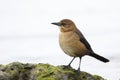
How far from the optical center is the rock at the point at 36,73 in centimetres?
824

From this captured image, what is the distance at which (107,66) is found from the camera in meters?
12.4

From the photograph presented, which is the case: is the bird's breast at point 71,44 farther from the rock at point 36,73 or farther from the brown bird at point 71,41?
the rock at point 36,73

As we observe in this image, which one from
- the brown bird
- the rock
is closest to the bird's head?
the brown bird

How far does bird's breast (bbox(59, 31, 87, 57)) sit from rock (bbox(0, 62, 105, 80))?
0.60m

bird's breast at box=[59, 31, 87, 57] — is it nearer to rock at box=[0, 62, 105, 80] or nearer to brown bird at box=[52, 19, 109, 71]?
brown bird at box=[52, 19, 109, 71]

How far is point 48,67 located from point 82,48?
1071 millimetres

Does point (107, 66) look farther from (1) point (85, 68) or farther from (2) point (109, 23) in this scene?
(2) point (109, 23)

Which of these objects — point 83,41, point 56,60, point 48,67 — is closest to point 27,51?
point 56,60

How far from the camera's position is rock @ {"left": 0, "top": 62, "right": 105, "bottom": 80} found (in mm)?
8242

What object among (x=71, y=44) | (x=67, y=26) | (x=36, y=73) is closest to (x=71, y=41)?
(x=71, y=44)

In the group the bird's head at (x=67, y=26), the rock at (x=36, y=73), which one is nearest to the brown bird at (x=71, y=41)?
the bird's head at (x=67, y=26)

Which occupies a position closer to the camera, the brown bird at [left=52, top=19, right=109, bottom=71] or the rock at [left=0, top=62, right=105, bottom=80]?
the rock at [left=0, top=62, right=105, bottom=80]

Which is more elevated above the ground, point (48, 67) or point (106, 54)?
point (48, 67)

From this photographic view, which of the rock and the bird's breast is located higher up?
the bird's breast
